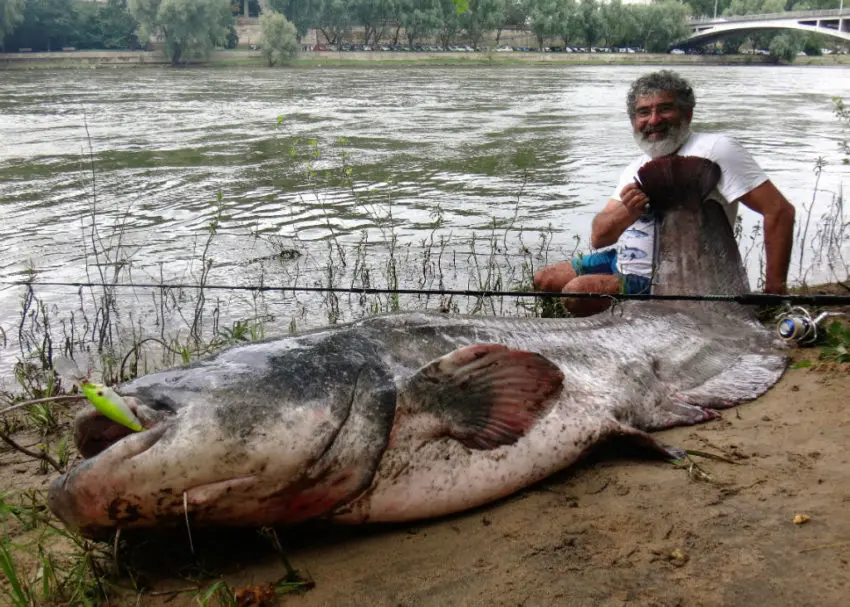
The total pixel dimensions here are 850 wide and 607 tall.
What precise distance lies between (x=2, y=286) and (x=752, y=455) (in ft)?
19.6

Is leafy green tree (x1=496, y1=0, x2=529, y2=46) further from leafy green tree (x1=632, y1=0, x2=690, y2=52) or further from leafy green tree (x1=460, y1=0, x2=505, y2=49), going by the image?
leafy green tree (x1=632, y1=0, x2=690, y2=52)

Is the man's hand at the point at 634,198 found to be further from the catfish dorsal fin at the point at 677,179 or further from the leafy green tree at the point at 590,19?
the leafy green tree at the point at 590,19

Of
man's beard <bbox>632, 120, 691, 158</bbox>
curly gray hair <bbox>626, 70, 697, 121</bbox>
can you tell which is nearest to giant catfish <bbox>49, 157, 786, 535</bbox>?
man's beard <bbox>632, 120, 691, 158</bbox>

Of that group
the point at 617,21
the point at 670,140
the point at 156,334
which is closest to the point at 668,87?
the point at 670,140

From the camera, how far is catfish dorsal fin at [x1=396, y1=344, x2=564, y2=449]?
2.59 metres

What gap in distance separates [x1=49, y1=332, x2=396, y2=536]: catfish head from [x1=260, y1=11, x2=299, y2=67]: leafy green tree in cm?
6183

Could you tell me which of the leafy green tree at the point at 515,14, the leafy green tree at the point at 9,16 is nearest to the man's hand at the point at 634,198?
the leafy green tree at the point at 515,14

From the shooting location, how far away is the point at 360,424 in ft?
8.15

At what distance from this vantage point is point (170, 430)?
7.43ft

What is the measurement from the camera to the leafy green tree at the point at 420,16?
78.8 metres

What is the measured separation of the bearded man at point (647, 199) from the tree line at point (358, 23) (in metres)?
65.3

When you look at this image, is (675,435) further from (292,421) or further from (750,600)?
(292,421)

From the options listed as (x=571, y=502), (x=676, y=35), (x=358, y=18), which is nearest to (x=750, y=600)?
(x=571, y=502)

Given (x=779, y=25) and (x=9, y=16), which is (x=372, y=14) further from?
(x=779, y=25)
